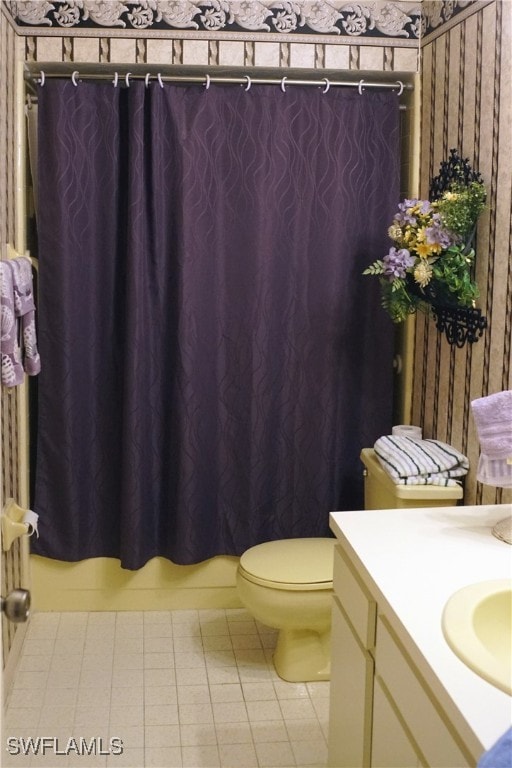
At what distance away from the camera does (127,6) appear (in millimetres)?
2918

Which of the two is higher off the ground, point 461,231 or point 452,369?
point 461,231

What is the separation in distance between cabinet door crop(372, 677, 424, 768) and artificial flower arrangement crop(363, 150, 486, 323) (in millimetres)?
1219

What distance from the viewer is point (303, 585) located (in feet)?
8.60

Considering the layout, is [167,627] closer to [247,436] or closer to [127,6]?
[247,436]

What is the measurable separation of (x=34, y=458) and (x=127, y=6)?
1.70m

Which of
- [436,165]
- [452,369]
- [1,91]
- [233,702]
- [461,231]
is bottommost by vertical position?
[233,702]

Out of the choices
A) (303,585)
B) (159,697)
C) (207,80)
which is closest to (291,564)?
(303,585)

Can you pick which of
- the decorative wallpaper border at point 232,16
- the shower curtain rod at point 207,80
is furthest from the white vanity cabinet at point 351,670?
the decorative wallpaper border at point 232,16

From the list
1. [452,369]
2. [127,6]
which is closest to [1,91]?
[127,6]

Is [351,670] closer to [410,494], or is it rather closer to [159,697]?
[410,494]

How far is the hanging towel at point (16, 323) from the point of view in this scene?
232cm

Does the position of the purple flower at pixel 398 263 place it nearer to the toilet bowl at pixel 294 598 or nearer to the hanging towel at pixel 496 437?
the hanging towel at pixel 496 437

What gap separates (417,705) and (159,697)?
145 cm

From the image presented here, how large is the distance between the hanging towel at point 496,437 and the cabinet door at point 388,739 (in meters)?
0.55
